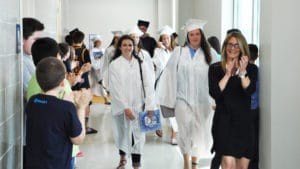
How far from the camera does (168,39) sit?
25.3 ft

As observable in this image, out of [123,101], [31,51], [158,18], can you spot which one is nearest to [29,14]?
[123,101]

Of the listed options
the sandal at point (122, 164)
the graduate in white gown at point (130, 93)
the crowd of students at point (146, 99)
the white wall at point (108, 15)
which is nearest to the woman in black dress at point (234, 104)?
the crowd of students at point (146, 99)

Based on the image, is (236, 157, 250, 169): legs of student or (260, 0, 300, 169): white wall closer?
(260, 0, 300, 169): white wall

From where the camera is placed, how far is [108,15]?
1470cm

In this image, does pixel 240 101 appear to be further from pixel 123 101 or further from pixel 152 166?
pixel 152 166

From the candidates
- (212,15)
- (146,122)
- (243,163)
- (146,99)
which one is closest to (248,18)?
(212,15)

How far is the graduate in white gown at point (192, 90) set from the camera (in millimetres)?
4719

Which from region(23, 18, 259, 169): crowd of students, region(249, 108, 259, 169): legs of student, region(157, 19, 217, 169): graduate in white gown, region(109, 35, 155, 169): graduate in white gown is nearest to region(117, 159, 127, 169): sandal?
region(23, 18, 259, 169): crowd of students

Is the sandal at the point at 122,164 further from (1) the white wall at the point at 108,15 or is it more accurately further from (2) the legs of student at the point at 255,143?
(1) the white wall at the point at 108,15

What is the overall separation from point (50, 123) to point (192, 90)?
7.78 feet

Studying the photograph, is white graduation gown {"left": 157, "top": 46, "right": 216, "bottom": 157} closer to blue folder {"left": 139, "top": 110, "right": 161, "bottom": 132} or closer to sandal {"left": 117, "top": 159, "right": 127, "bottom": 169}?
blue folder {"left": 139, "top": 110, "right": 161, "bottom": 132}

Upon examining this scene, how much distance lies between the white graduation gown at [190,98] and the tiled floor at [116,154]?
0.57 metres

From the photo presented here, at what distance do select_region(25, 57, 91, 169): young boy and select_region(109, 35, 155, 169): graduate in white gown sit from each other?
7.73 feet

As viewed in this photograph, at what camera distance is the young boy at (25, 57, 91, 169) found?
8.51 ft
